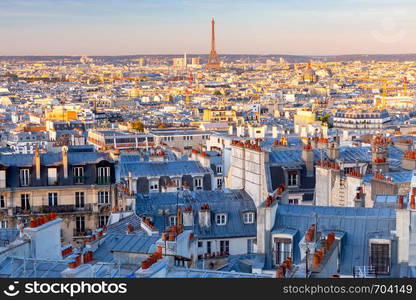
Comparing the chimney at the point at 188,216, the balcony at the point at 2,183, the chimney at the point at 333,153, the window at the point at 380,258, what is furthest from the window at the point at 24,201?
the window at the point at 380,258

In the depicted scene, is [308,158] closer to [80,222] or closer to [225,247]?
[225,247]

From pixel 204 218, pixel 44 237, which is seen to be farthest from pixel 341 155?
pixel 44 237

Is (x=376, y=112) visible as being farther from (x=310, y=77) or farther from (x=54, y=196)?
(x=310, y=77)

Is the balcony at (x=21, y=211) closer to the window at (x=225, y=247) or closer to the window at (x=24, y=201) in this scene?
the window at (x=24, y=201)

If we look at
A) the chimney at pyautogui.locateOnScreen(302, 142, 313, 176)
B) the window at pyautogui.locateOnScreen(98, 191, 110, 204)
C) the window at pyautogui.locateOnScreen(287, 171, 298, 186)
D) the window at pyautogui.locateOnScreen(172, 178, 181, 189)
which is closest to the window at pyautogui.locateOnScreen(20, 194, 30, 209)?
the window at pyautogui.locateOnScreen(98, 191, 110, 204)

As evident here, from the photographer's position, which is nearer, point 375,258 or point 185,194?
point 375,258

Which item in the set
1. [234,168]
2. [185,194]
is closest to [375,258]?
[185,194]

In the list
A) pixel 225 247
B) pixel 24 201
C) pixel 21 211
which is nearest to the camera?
pixel 225 247
